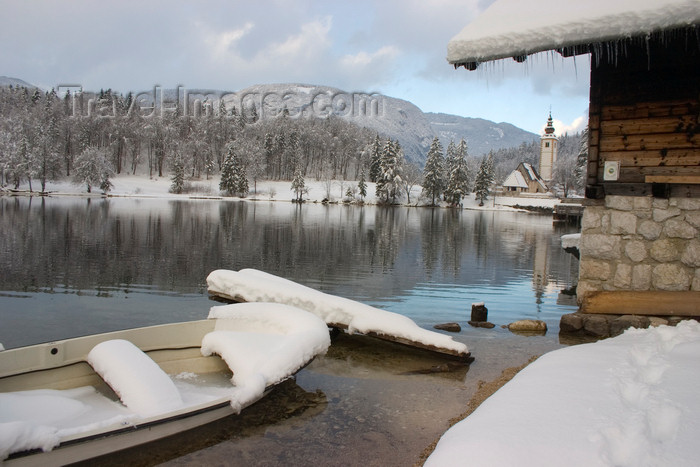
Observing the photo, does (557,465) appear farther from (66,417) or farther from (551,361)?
(66,417)

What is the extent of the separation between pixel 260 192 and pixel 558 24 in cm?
9077

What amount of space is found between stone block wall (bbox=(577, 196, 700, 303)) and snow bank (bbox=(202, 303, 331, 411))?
17.6 feet

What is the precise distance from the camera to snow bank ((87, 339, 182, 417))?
521 centimetres

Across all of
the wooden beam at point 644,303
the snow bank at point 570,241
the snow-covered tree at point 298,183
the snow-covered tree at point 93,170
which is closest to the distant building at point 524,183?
the snow-covered tree at point 298,183

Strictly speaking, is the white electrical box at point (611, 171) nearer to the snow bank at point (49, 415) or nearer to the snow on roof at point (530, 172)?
the snow bank at point (49, 415)

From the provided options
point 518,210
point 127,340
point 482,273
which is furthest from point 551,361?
point 518,210

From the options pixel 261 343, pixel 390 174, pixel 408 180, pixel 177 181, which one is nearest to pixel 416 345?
pixel 261 343

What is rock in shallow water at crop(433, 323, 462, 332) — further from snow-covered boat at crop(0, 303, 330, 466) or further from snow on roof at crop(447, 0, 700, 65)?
snow on roof at crop(447, 0, 700, 65)

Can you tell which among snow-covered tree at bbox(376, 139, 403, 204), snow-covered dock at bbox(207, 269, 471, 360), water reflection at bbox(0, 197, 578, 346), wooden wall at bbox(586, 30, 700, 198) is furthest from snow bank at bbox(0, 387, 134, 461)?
snow-covered tree at bbox(376, 139, 403, 204)

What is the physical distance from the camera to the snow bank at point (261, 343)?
6.01 meters

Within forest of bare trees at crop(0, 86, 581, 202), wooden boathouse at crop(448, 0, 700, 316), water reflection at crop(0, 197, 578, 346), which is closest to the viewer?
wooden boathouse at crop(448, 0, 700, 316)

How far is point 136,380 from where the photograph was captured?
17.8 feet

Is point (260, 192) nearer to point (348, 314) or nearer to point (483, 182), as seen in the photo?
point (483, 182)

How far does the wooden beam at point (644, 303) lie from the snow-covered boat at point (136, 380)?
534 centimetres
